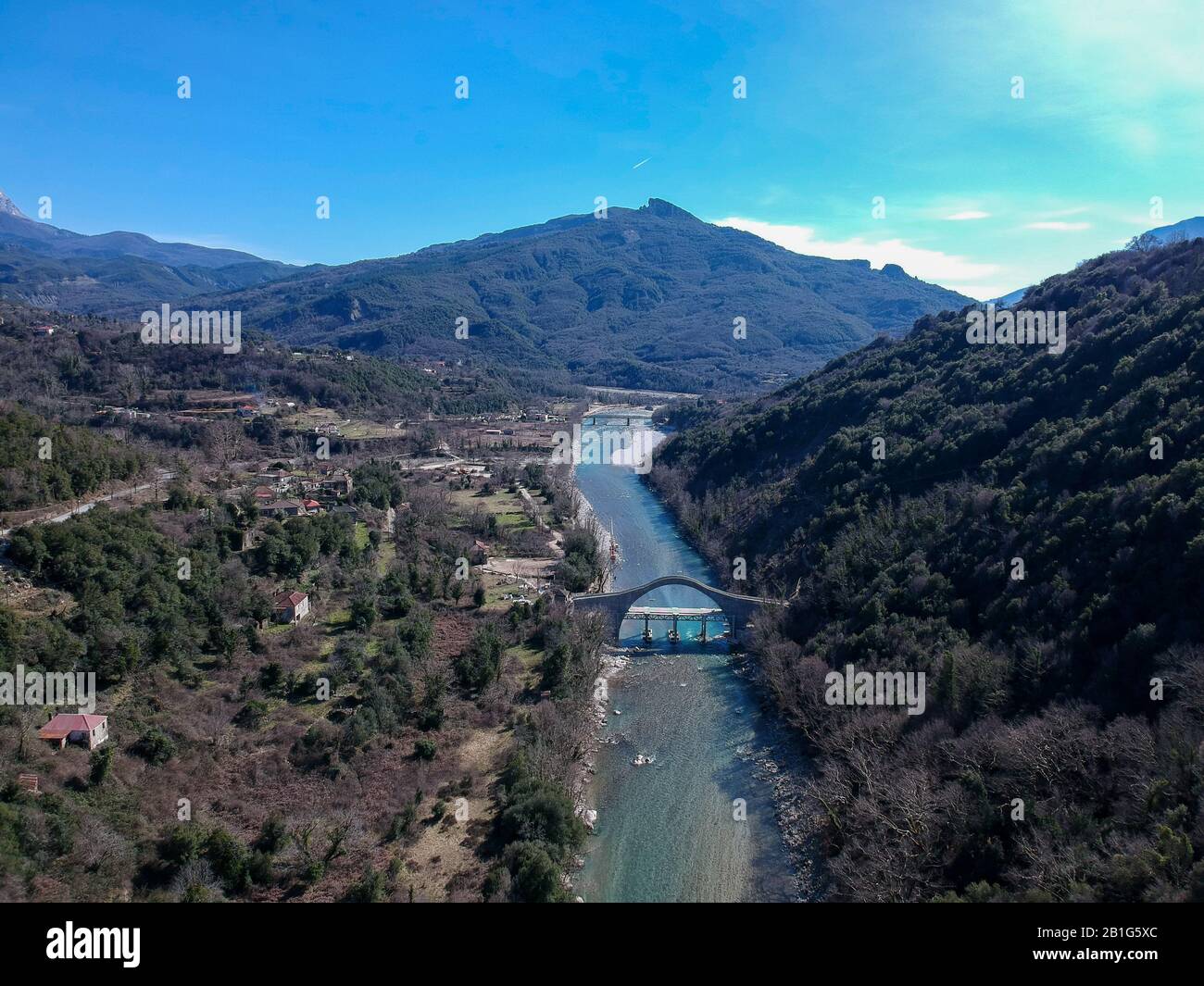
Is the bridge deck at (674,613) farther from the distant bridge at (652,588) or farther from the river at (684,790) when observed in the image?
the river at (684,790)

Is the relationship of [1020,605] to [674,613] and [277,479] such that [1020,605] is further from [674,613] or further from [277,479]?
[277,479]

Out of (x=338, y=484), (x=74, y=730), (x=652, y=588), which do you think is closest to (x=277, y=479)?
(x=338, y=484)

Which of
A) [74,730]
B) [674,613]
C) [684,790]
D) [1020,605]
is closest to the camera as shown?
[74,730]

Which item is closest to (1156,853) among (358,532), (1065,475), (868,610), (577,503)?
(868,610)

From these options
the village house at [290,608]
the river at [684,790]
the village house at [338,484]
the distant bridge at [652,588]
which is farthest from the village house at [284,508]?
the river at [684,790]

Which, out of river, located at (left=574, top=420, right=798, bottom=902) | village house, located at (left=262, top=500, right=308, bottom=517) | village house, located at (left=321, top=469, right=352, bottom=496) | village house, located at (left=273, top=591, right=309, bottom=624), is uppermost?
village house, located at (left=321, top=469, right=352, bottom=496)

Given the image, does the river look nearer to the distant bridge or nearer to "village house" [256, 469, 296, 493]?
the distant bridge

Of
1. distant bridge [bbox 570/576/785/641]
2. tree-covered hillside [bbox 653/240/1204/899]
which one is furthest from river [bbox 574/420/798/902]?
tree-covered hillside [bbox 653/240/1204/899]
